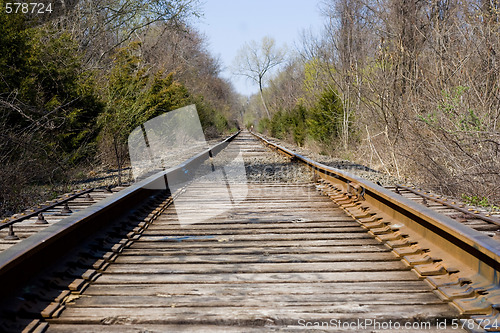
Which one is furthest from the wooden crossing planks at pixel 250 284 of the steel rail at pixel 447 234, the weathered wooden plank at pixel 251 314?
the steel rail at pixel 447 234

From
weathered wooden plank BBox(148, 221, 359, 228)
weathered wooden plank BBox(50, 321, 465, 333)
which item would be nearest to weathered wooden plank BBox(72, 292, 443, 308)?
weathered wooden plank BBox(50, 321, 465, 333)

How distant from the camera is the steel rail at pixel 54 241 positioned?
233cm

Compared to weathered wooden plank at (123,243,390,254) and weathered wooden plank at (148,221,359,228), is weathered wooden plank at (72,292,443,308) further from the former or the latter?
weathered wooden plank at (148,221,359,228)

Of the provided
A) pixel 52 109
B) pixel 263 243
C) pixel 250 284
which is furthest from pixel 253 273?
pixel 52 109

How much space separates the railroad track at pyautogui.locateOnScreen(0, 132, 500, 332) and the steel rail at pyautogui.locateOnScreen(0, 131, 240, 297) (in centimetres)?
1

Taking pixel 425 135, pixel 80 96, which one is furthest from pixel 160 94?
pixel 425 135

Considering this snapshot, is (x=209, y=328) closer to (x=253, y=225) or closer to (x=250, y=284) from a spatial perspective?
(x=250, y=284)

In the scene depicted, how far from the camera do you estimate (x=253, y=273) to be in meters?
2.80

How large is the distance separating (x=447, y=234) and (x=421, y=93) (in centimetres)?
755

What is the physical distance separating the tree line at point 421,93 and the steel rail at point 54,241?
12.7 feet

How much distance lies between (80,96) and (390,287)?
8.59 metres

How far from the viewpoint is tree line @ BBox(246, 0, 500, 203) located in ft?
20.4

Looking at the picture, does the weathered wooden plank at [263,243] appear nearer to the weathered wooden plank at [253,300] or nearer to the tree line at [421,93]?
the weathered wooden plank at [253,300]

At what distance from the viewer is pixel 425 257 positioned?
9.63 feet
